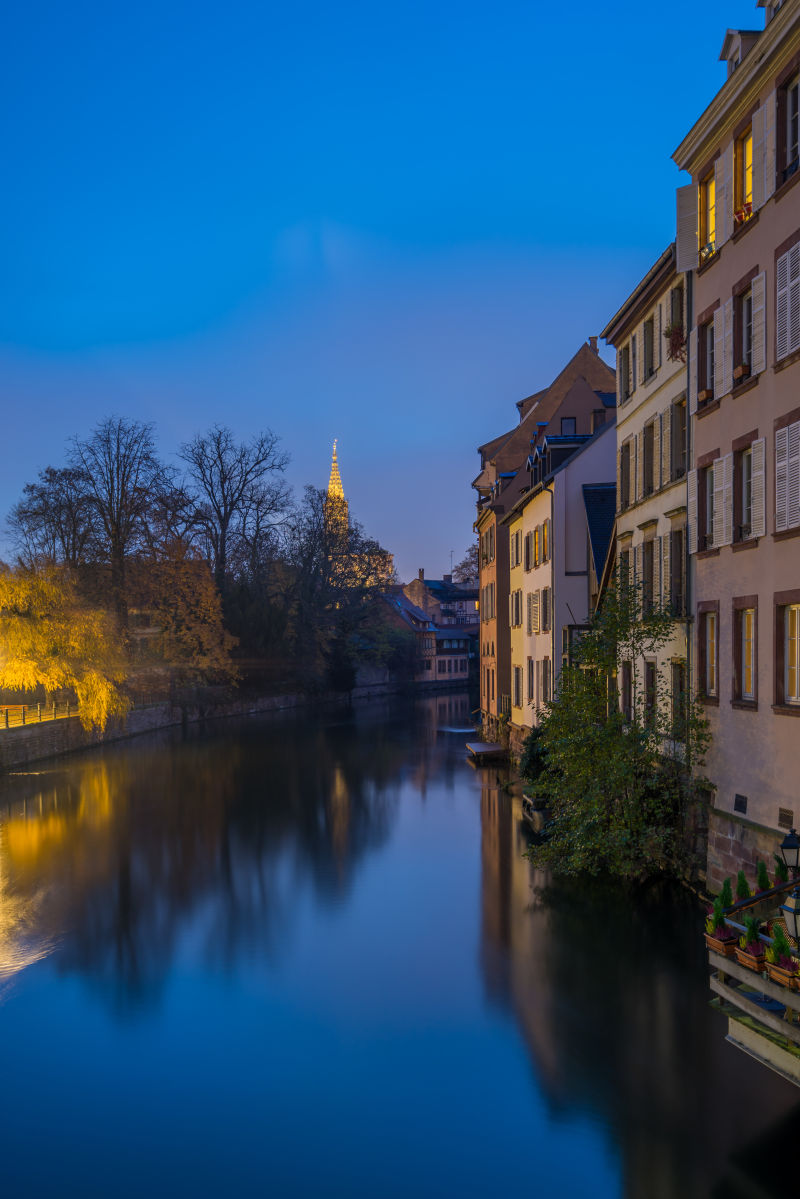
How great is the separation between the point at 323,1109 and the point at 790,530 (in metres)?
8.31

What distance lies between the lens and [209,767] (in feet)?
114

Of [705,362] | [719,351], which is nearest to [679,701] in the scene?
[705,362]

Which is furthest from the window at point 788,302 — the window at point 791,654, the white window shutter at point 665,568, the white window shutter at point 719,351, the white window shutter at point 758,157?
the white window shutter at point 665,568

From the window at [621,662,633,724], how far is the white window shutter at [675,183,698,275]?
321 inches

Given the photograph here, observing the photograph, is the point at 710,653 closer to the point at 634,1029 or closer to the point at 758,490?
the point at 758,490

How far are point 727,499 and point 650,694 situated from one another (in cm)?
405

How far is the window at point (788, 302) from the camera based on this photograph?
1205 cm

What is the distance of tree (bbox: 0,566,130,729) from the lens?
1330 inches

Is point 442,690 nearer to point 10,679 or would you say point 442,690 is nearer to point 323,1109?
point 10,679

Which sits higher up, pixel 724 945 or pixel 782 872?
pixel 782 872

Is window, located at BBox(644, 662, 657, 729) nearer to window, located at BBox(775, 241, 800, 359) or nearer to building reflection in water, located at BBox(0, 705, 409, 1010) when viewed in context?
window, located at BBox(775, 241, 800, 359)

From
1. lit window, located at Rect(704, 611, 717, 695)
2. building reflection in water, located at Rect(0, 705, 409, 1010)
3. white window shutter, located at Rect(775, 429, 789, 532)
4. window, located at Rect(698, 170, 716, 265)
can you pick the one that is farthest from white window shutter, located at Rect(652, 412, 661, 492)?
building reflection in water, located at Rect(0, 705, 409, 1010)

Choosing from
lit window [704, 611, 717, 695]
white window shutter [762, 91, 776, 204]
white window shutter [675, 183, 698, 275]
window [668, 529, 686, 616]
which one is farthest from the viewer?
window [668, 529, 686, 616]

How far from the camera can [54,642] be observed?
34875 millimetres
